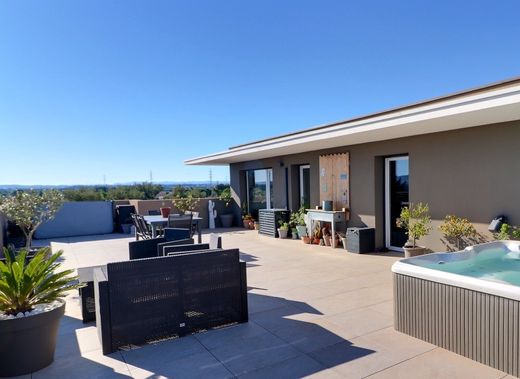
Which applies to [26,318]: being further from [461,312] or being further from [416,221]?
[416,221]

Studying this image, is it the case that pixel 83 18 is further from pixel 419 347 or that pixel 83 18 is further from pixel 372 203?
pixel 419 347

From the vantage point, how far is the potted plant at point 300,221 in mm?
10047

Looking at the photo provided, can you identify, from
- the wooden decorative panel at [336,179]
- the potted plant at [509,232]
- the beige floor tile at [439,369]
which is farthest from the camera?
the wooden decorative panel at [336,179]

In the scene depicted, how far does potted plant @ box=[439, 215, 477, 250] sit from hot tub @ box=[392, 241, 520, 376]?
2.35 metres

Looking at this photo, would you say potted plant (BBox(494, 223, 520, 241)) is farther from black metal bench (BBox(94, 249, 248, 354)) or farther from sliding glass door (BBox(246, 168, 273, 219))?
sliding glass door (BBox(246, 168, 273, 219))

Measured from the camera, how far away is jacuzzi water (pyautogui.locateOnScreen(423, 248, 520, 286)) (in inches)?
170

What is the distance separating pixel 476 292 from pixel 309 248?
5826 millimetres

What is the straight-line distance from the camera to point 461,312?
3.08 m

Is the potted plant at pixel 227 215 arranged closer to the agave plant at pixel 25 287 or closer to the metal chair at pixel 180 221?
the metal chair at pixel 180 221

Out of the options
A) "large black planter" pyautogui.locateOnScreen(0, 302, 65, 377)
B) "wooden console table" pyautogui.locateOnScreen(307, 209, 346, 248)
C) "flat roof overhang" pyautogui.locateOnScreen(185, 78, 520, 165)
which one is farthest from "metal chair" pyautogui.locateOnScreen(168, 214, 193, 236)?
"large black planter" pyautogui.locateOnScreen(0, 302, 65, 377)

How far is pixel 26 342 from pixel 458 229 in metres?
6.70

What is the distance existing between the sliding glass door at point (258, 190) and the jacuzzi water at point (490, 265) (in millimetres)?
7959

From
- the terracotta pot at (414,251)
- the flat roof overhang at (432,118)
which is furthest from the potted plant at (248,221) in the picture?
the terracotta pot at (414,251)

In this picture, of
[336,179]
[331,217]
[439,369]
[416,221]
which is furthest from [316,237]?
[439,369]
